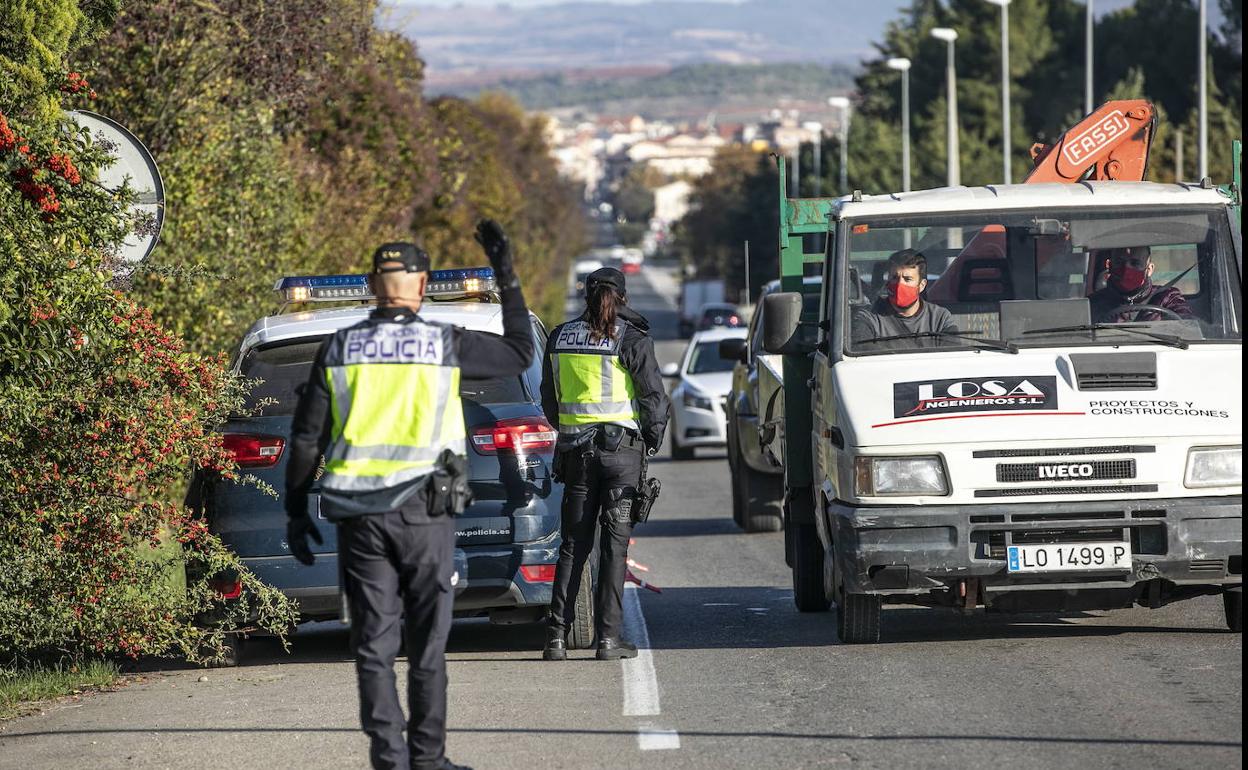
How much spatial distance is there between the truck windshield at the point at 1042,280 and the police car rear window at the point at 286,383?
1.71m

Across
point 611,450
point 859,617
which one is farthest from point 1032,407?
point 611,450

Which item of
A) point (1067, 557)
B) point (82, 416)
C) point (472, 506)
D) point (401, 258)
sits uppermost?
point (401, 258)

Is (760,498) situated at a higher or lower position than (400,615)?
lower

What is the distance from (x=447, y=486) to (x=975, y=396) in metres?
3.30

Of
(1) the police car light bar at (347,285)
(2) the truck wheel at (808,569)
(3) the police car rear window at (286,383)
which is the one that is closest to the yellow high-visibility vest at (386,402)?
(3) the police car rear window at (286,383)

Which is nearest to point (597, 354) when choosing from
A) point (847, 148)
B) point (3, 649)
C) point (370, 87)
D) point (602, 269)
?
point (602, 269)

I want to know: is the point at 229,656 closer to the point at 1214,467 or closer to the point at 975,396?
the point at 975,396

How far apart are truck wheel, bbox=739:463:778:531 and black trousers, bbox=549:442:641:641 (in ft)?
21.7

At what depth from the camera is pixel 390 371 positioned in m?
6.56

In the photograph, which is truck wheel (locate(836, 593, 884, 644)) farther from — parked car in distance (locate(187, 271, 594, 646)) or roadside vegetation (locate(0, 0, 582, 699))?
roadside vegetation (locate(0, 0, 582, 699))

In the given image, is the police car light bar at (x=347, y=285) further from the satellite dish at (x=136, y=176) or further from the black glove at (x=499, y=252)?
the black glove at (x=499, y=252)

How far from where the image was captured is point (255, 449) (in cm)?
945

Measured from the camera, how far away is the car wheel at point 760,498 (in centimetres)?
1611

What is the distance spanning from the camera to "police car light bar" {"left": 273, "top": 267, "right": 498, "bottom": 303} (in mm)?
10312
